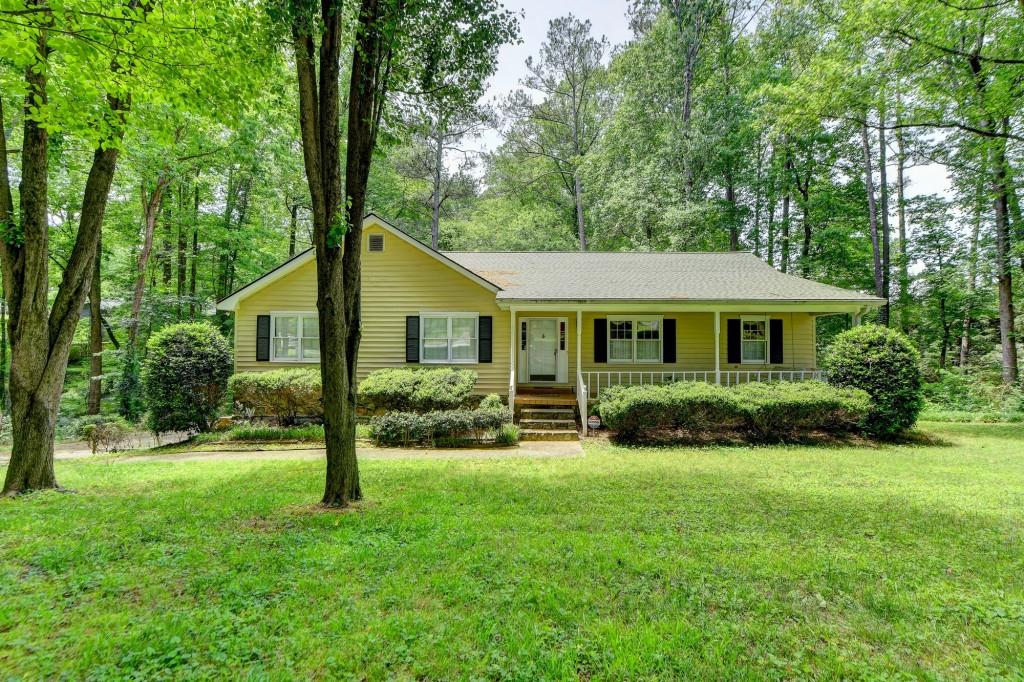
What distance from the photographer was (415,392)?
10.6m

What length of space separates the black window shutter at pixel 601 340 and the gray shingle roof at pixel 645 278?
3.86 ft

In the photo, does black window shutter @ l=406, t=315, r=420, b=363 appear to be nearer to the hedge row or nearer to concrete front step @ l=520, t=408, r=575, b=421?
concrete front step @ l=520, t=408, r=575, b=421

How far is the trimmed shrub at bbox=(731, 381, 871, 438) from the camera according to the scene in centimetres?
938

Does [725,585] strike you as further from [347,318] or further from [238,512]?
[238,512]

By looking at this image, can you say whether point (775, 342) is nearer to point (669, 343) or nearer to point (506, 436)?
point (669, 343)

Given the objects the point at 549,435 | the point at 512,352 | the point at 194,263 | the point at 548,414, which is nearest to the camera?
the point at 549,435

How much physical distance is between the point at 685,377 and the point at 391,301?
8.92 metres

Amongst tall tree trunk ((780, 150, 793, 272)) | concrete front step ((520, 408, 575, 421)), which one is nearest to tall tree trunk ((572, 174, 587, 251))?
tall tree trunk ((780, 150, 793, 272))

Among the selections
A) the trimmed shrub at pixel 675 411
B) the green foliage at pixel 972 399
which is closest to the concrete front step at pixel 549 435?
the trimmed shrub at pixel 675 411

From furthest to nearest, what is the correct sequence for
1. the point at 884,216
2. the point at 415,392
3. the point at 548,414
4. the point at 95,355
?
1. the point at 884,216
2. the point at 95,355
3. the point at 548,414
4. the point at 415,392

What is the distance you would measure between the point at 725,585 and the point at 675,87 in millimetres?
22003

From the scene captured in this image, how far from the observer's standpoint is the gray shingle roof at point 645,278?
11.8m

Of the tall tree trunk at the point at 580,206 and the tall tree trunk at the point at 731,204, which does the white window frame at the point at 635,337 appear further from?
the tall tree trunk at the point at 731,204

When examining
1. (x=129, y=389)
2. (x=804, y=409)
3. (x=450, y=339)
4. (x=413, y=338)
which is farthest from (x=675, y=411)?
(x=129, y=389)
